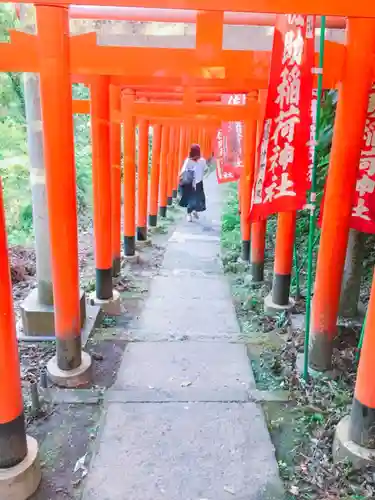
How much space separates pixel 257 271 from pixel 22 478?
514 cm

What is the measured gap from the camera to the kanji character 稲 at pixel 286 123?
3.56 metres

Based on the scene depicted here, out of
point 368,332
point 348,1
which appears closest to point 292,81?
point 348,1

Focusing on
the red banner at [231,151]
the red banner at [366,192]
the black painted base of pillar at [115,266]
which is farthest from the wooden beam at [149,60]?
the red banner at [231,151]

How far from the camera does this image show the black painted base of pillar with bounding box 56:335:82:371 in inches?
162

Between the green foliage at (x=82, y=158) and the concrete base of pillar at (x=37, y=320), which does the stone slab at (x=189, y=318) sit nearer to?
the concrete base of pillar at (x=37, y=320)

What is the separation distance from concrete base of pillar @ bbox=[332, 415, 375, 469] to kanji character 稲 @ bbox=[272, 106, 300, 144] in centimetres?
220

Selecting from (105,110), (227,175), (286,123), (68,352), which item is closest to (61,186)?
(68,352)

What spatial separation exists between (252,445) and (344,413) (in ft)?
2.77

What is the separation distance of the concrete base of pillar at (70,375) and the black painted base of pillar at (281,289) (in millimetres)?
2702

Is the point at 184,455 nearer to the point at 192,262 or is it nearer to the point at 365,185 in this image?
the point at 365,185

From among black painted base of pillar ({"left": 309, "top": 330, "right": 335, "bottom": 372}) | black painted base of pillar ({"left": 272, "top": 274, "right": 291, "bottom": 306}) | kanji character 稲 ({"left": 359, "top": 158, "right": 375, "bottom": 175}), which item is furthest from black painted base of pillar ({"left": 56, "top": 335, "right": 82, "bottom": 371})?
kanji character 稲 ({"left": 359, "top": 158, "right": 375, "bottom": 175})

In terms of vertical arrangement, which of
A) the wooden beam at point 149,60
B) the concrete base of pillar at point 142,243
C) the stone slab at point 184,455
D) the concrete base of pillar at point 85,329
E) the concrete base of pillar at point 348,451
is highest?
the wooden beam at point 149,60

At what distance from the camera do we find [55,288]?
3.89 m

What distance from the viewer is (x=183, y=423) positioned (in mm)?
3584
